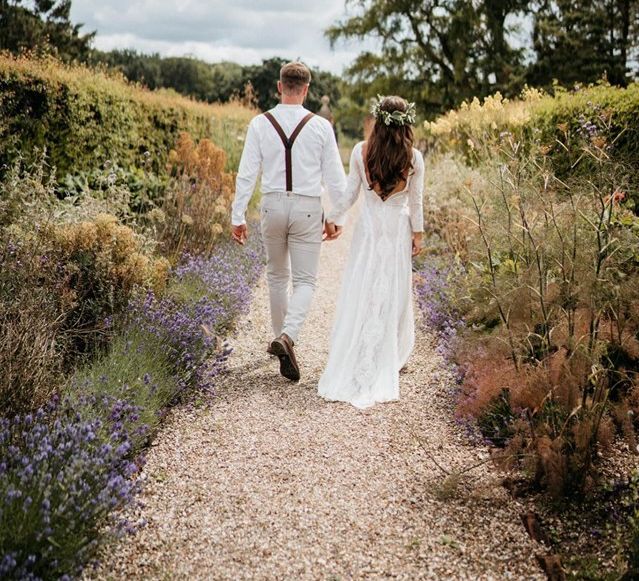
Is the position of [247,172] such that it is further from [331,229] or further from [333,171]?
[331,229]

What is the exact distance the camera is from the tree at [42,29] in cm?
3741

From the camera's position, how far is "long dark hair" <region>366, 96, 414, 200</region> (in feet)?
14.0

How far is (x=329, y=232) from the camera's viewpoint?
479 centimetres

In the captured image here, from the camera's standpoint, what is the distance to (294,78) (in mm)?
4434

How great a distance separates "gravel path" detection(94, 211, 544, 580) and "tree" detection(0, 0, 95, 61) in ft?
113

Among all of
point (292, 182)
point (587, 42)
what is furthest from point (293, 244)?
point (587, 42)

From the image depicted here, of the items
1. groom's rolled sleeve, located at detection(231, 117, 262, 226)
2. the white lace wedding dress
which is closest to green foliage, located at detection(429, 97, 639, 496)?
the white lace wedding dress

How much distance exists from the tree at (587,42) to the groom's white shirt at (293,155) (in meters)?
24.3

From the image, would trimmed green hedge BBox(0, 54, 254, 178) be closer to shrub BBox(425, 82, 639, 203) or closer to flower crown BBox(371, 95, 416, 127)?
flower crown BBox(371, 95, 416, 127)

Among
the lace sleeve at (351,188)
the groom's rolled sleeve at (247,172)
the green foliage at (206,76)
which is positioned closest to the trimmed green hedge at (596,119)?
the lace sleeve at (351,188)

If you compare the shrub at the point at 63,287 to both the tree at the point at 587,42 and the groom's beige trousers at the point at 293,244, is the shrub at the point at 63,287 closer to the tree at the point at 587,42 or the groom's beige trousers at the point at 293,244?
the groom's beige trousers at the point at 293,244

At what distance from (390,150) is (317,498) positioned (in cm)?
228

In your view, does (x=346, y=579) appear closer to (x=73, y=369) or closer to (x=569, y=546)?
(x=569, y=546)

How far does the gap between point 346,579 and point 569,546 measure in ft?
3.08
